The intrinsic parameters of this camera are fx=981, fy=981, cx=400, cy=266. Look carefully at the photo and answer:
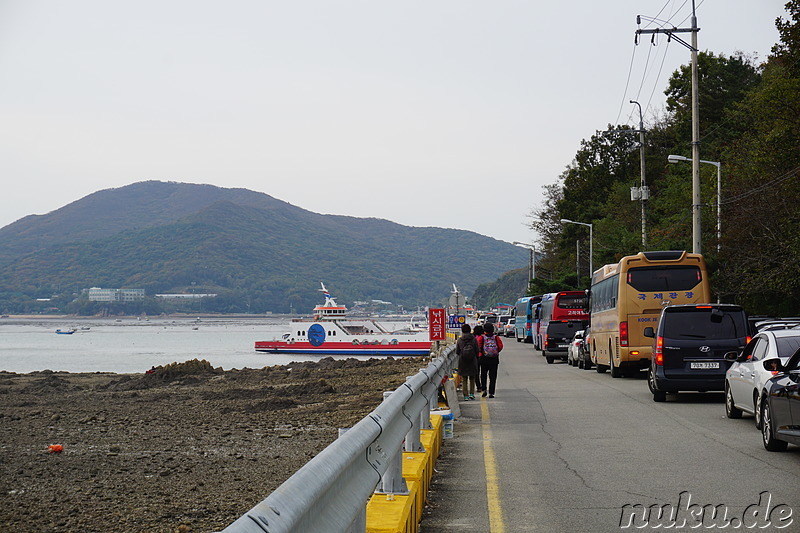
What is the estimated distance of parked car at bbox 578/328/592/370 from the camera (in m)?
34.6

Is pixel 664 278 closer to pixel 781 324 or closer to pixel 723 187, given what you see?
pixel 781 324

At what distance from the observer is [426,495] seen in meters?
9.05

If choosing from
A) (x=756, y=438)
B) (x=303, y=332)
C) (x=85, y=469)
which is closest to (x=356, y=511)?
(x=85, y=469)

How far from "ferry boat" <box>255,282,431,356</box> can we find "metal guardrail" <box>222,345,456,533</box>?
8258 cm

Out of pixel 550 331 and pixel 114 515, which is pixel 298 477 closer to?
pixel 114 515

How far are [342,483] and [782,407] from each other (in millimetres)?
7687

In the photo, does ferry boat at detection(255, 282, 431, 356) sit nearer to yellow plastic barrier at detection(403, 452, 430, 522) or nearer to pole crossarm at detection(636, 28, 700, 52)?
pole crossarm at detection(636, 28, 700, 52)

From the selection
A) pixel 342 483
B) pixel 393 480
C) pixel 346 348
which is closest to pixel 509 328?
pixel 346 348

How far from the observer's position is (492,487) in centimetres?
960

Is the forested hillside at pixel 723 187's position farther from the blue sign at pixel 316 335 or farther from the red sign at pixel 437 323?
the blue sign at pixel 316 335

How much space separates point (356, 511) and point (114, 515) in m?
5.00
